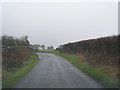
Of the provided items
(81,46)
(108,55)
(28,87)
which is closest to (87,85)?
(28,87)

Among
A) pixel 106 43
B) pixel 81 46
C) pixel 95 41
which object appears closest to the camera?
pixel 106 43

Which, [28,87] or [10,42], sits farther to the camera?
[10,42]

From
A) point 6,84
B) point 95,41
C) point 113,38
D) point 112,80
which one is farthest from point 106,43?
point 6,84

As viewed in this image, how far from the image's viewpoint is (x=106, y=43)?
24906 millimetres

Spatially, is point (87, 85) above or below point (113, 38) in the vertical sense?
below

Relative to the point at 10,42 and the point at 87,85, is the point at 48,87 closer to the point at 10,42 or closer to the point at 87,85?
the point at 87,85

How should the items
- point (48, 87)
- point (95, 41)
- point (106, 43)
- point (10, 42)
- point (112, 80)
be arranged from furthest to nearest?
point (10, 42) < point (95, 41) < point (106, 43) < point (112, 80) < point (48, 87)

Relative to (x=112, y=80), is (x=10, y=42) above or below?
above

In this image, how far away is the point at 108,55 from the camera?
915 inches

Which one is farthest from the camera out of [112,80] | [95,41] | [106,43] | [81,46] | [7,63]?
[81,46]

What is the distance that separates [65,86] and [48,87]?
84 cm

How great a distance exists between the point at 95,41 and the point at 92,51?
5.28 feet

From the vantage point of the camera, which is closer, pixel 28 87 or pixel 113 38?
pixel 28 87

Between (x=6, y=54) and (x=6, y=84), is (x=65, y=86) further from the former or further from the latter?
(x=6, y=54)
